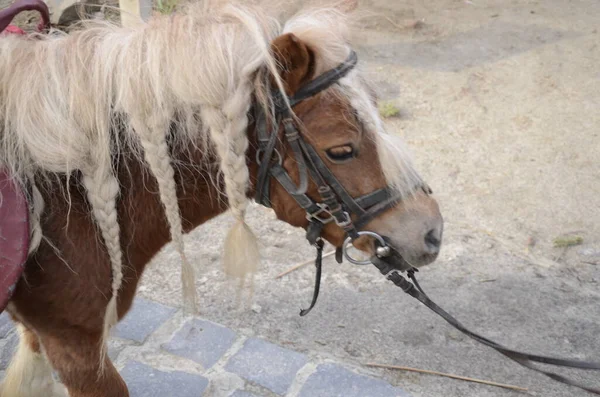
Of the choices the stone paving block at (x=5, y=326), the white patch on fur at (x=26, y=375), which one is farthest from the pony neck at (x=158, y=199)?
the stone paving block at (x=5, y=326)

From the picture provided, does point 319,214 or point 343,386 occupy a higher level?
point 319,214

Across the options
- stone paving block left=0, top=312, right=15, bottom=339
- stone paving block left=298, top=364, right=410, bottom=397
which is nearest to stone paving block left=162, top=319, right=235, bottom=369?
stone paving block left=298, top=364, right=410, bottom=397

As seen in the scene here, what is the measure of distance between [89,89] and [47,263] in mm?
499

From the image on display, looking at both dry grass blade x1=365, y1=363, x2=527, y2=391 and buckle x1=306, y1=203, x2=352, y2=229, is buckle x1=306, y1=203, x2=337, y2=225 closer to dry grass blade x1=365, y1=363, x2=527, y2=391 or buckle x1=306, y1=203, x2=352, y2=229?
buckle x1=306, y1=203, x2=352, y2=229

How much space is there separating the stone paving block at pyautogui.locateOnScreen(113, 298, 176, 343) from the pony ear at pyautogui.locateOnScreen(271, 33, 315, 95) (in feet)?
5.50

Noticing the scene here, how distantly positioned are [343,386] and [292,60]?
4.93 feet

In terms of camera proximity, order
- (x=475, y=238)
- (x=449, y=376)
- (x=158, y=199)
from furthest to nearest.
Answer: (x=475, y=238), (x=449, y=376), (x=158, y=199)

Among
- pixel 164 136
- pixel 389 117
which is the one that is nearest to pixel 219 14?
pixel 164 136

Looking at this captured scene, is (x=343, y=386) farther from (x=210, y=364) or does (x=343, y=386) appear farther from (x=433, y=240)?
(x=433, y=240)

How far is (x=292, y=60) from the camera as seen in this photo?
1616 mm

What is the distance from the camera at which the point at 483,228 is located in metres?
3.70

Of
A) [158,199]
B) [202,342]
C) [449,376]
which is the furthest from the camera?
[202,342]

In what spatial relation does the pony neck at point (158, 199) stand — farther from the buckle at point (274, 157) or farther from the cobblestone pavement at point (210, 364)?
the cobblestone pavement at point (210, 364)

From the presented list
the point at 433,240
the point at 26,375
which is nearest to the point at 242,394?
the point at 26,375
